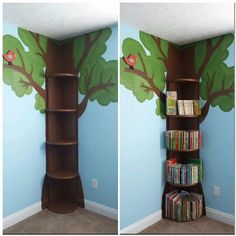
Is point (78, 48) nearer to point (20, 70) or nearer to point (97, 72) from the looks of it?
point (97, 72)

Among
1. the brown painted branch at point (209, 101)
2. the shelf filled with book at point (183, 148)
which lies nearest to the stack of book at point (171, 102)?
the shelf filled with book at point (183, 148)

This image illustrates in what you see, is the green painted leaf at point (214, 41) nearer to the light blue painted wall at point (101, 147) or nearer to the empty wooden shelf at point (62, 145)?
the light blue painted wall at point (101, 147)

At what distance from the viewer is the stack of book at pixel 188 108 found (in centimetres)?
185

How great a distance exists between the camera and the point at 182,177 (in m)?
1.90

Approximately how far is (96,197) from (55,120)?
51cm

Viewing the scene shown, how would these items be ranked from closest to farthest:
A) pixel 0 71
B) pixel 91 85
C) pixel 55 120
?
pixel 0 71, pixel 91 85, pixel 55 120

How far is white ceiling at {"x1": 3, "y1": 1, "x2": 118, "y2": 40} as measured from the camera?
1228 millimetres

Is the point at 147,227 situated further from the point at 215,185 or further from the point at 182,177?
the point at 215,185

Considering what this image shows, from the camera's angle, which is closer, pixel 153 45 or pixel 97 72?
pixel 97 72

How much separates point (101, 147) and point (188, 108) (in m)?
0.92

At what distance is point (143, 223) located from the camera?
178 cm

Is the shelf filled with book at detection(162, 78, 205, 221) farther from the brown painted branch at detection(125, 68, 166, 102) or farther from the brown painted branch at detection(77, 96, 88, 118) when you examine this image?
the brown painted branch at detection(77, 96, 88, 118)

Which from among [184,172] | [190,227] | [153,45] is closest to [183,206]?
[190,227]

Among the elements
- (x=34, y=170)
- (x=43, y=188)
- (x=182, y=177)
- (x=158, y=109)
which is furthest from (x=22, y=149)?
(x=182, y=177)
